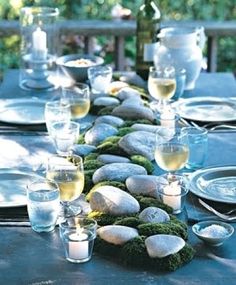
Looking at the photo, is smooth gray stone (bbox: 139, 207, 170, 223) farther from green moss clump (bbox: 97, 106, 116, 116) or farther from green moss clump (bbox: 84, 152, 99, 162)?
green moss clump (bbox: 97, 106, 116, 116)

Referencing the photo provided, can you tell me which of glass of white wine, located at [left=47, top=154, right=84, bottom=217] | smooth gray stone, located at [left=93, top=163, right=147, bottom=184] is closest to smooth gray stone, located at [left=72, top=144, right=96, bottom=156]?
smooth gray stone, located at [left=93, top=163, right=147, bottom=184]

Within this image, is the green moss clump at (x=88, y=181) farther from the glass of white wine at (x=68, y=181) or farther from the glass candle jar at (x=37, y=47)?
the glass candle jar at (x=37, y=47)

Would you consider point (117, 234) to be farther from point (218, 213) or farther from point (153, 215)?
point (218, 213)

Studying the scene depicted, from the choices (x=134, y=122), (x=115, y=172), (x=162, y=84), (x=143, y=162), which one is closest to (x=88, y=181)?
(x=115, y=172)

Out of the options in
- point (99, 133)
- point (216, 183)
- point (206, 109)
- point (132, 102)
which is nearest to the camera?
point (216, 183)

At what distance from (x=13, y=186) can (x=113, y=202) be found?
0.34 meters

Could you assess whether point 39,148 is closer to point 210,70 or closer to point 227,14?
point 210,70

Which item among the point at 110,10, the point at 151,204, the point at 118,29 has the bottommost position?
the point at 110,10

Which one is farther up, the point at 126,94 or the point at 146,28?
the point at 146,28

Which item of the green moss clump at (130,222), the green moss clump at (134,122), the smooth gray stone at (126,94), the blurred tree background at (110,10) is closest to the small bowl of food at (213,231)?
the green moss clump at (130,222)

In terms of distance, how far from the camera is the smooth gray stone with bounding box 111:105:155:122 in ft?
8.11

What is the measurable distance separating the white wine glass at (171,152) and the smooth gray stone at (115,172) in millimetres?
60

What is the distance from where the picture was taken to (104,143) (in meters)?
2.18

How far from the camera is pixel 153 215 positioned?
1710mm
